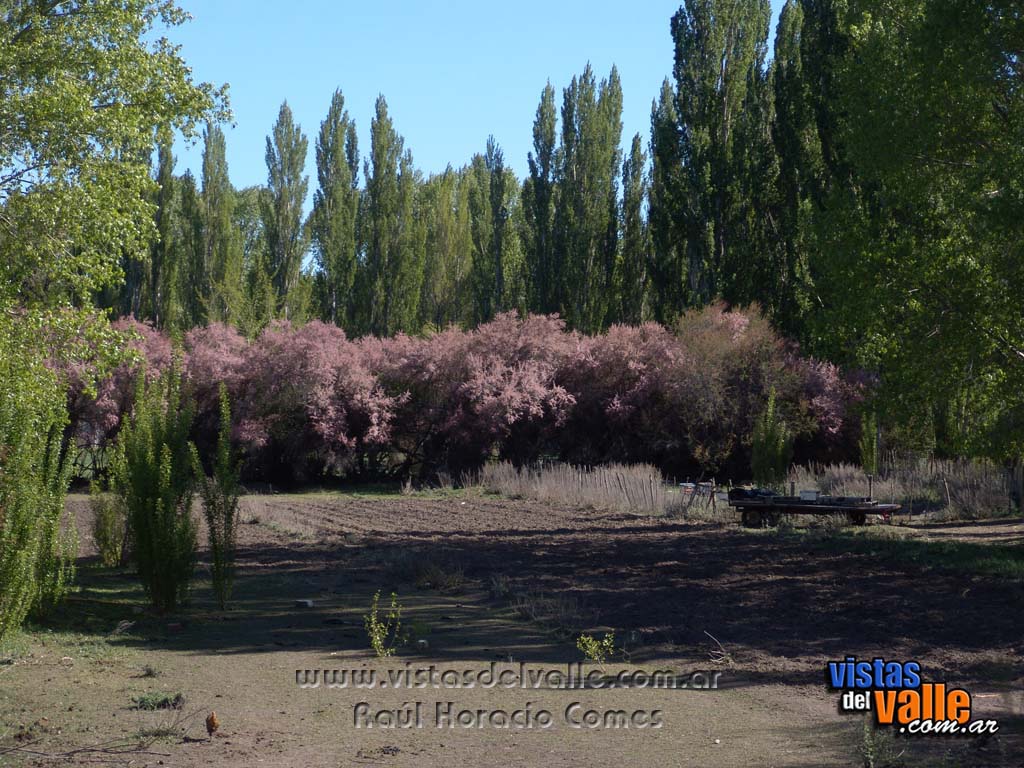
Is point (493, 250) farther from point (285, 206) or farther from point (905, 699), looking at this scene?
point (905, 699)

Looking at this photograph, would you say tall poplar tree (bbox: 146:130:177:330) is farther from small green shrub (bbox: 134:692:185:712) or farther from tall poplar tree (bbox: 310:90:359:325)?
small green shrub (bbox: 134:692:185:712)

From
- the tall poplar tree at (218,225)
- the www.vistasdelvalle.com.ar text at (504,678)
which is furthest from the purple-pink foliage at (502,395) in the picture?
the www.vistasdelvalle.com.ar text at (504,678)

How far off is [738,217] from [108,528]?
920 inches

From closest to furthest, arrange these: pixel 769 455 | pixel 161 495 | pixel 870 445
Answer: pixel 161 495 < pixel 769 455 < pixel 870 445

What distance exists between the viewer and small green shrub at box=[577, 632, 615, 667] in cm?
813

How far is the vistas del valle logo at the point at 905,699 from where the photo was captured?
638cm

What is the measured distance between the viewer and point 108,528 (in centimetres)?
1362

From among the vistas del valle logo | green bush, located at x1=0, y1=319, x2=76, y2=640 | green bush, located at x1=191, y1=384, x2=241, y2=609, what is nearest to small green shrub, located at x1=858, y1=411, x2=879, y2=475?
the vistas del valle logo

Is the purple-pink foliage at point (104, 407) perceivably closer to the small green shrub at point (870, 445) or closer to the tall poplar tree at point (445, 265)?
the small green shrub at point (870, 445)

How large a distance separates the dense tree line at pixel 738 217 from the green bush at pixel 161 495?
369 inches

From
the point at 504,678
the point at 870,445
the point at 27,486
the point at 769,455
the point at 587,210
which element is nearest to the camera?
the point at 504,678

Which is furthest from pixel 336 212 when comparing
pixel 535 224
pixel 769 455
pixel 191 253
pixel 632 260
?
pixel 769 455

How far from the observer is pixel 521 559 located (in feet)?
47.9

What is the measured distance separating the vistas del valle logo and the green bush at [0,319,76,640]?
20.3ft
